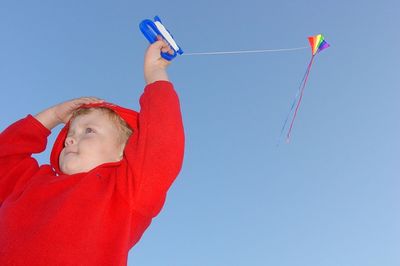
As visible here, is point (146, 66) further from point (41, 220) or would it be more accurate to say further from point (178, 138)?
point (41, 220)

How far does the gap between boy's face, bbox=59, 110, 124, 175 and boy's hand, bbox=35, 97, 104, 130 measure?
287 mm

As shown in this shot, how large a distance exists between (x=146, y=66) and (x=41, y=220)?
78cm

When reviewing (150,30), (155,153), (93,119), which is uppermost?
(150,30)

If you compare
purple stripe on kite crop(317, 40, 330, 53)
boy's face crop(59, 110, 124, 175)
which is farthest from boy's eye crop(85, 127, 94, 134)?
purple stripe on kite crop(317, 40, 330, 53)

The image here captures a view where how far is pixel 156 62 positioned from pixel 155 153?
506mm

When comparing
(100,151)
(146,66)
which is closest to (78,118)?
(100,151)

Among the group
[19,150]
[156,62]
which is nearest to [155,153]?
[156,62]

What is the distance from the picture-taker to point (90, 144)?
1599 mm

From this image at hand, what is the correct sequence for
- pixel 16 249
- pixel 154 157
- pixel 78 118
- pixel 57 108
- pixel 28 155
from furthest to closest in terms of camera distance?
pixel 57 108
pixel 28 155
pixel 78 118
pixel 154 157
pixel 16 249

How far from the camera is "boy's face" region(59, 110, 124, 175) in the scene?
1.57 metres

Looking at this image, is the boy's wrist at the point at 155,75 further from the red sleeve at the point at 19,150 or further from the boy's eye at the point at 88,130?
the red sleeve at the point at 19,150

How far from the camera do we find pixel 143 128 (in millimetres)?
1537

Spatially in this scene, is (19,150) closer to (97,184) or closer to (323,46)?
(97,184)

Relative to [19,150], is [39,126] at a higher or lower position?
higher
